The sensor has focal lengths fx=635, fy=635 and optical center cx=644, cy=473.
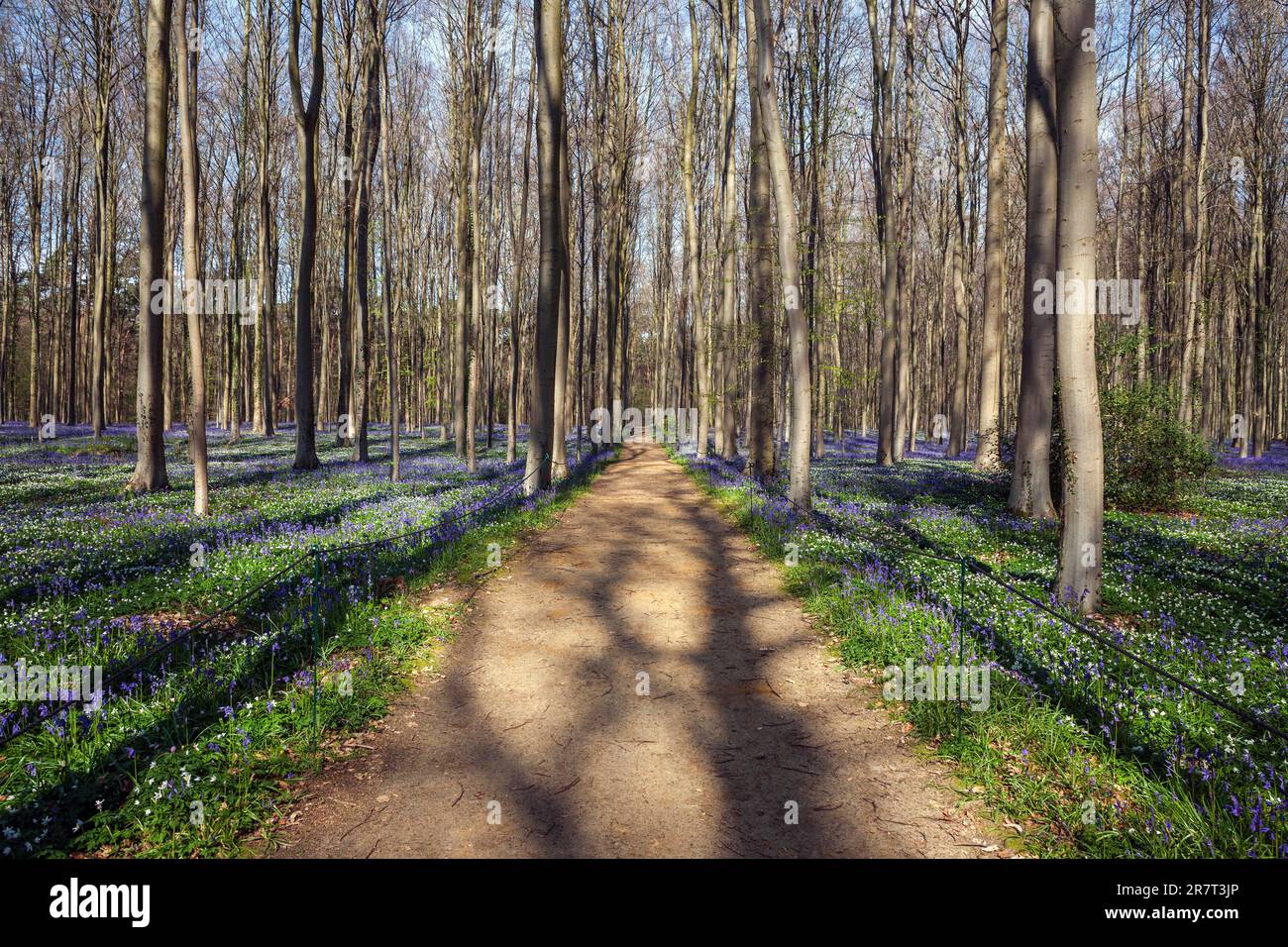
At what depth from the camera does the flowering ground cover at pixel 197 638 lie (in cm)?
352

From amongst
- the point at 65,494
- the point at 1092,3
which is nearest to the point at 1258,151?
the point at 1092,3

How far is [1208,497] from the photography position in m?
14.7

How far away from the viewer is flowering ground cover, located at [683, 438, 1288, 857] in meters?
3.39

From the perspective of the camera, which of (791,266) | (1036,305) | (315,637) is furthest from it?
(791,266)

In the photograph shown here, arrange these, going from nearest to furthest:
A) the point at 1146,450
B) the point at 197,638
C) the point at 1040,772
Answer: the point at 1040,772
the point at 197,638
the point at 1146,450

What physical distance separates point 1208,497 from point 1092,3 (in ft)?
43.4

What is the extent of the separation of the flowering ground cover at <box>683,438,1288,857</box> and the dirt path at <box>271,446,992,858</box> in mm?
519

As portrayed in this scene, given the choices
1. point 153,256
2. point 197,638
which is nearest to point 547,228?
point 153,256

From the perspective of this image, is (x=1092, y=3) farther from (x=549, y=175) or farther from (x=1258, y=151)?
(x=1258, y=151)


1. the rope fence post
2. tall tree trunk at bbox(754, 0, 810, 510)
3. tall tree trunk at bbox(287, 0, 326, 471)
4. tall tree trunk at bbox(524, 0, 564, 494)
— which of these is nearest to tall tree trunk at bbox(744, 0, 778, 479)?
tall tree trunk at bbox(754, 0, 810, 510)

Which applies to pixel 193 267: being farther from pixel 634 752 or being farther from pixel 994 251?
pixel 994 251

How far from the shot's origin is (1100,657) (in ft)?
17.0

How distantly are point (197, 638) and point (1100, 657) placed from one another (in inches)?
307

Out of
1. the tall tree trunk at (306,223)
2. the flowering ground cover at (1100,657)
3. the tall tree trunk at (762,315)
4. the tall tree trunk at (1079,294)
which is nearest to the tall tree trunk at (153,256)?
the tall tree trunk at (306,223)
